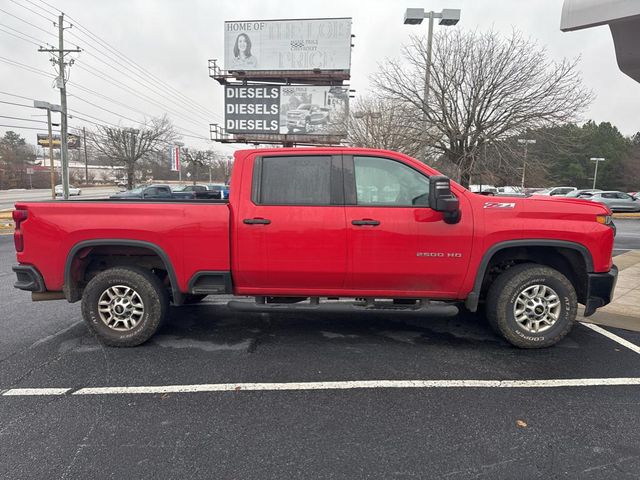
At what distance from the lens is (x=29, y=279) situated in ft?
12.9

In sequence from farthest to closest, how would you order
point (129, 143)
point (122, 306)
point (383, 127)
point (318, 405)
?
point (129, 143)
point (383, 127)
point (122, 306)
point (318, 405)

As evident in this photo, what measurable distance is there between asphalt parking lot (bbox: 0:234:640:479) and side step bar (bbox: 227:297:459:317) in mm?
410

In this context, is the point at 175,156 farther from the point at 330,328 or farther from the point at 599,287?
the point at 599,287

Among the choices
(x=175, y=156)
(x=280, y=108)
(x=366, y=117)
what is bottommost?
(x=366, y=117)

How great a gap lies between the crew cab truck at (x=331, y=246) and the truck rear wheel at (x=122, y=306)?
11mm

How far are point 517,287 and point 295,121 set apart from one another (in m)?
24.4

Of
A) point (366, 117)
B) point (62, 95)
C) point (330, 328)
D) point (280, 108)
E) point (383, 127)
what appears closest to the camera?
point (330, 328)

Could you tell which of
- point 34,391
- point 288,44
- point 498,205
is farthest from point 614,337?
point 288,44

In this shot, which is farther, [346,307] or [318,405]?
[346,307]

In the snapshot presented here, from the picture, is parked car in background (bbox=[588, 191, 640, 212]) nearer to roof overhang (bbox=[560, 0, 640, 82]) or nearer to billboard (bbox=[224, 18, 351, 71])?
billboard (bbox=[224, 18, 351, 71])

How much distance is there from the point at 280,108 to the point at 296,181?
24.2 metres

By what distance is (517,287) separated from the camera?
379cm

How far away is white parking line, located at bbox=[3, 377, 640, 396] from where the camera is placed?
10.3 feet

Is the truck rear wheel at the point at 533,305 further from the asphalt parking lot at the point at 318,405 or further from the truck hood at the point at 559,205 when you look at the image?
the truck hood at the point at 559,205
